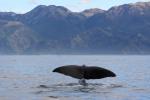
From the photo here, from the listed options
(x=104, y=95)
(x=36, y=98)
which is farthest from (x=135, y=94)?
(x=36, y=98)

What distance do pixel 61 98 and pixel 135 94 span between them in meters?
6.56

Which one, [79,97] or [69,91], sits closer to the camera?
[79,97]

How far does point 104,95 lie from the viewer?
33.6 meters

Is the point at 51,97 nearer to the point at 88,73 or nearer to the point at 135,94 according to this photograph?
the point at 88,73

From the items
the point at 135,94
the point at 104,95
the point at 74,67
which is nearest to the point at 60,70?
the point at 74,67

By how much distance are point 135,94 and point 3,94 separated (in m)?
9.71

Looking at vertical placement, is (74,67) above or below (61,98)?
above

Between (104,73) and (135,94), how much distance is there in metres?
4.65

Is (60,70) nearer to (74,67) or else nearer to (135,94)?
(74,67)

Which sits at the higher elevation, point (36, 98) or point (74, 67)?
point (74, 67)

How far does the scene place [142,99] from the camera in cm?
3228

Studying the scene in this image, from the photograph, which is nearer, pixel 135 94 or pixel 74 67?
pixel 74 67

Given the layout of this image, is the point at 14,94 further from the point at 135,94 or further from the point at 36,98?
the point at 135,94

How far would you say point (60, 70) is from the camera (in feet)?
103
